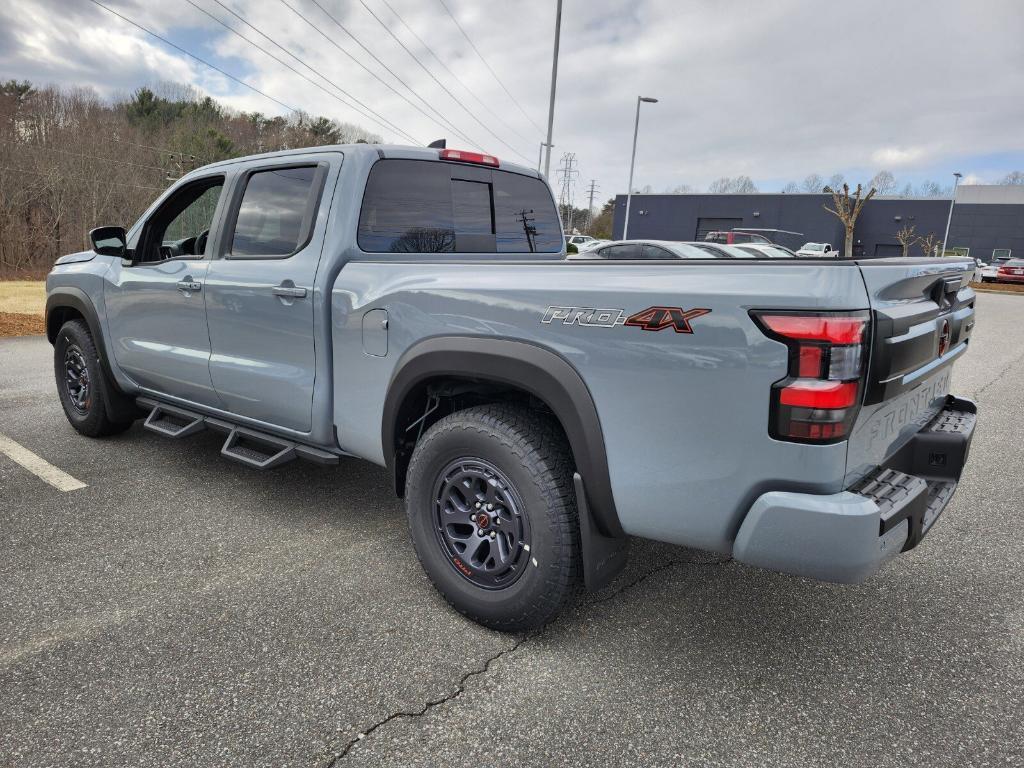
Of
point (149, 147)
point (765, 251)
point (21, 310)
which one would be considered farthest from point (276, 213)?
point (149, 147)

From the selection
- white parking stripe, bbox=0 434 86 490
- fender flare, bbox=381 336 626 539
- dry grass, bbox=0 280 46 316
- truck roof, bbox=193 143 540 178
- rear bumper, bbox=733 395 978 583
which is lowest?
dry grass, bbox=0 280 46 316

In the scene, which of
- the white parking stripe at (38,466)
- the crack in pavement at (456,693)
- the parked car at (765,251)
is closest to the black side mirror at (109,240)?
the white parking stripe at (38,466)

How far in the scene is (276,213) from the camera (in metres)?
3.26

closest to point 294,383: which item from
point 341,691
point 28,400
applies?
point 341,691

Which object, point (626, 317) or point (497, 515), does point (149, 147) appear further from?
point (626, 317)

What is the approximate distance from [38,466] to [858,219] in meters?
54.0

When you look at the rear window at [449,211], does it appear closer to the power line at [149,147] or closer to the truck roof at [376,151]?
the truck roof at [376,151]

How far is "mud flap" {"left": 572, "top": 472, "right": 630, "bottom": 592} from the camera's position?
2.15 meters

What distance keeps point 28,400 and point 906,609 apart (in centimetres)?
662

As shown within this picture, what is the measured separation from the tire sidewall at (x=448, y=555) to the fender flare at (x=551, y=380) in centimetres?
18

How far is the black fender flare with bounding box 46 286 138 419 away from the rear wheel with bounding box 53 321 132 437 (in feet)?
0.10

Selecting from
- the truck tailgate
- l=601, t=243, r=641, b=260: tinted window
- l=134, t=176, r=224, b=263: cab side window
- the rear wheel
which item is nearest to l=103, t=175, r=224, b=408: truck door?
l=134, t=176, r=224, b=263: cab side window

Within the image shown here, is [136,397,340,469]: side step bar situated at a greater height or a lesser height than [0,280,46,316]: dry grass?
greater

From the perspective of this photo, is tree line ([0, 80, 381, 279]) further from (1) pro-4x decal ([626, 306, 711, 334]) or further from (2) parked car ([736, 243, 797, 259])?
(1) pro-4x decal ([626, 306, 711, 334])
